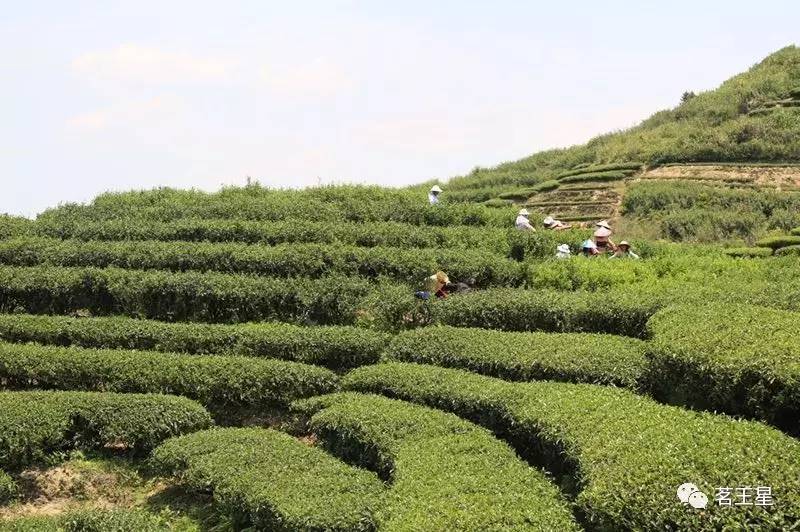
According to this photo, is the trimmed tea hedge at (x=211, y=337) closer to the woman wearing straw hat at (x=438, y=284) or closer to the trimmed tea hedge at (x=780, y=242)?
the woman wearing straw hat at (x=438, y=284)

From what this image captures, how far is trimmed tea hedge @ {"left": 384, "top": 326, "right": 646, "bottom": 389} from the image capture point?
1164 cm

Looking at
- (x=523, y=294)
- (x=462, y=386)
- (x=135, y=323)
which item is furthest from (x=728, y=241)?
(x=135, y=323)

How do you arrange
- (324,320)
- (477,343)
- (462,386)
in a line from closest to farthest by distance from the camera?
(462,386) → (477,343) → (324,320)

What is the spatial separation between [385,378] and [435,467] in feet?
12.5

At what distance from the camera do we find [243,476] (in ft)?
34.5

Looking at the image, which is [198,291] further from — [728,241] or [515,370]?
[728,241]

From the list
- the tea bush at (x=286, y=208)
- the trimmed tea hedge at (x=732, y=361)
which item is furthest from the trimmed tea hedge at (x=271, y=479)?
the tea bush at (x=286, y=208)

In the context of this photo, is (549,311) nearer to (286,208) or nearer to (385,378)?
(385,378)

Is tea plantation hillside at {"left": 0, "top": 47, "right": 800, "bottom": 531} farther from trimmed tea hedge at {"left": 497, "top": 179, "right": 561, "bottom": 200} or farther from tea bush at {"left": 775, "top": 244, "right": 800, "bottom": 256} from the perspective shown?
trimmed tea hedge at {"left": 497, "top": 179, "right": 561, "bottom": 200}

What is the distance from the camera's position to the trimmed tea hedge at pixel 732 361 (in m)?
8.94

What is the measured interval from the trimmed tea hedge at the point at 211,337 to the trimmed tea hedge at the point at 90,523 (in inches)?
198

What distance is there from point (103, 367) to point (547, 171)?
30347mm

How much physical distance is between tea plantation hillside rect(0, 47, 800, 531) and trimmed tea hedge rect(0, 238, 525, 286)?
0.21 ft

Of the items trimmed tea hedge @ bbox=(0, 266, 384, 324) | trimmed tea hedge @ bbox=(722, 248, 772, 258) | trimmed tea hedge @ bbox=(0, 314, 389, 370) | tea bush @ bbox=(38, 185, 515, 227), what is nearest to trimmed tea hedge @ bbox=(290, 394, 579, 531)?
trimmed tea hedge @ bbox=(0, 314, 389, 370)
